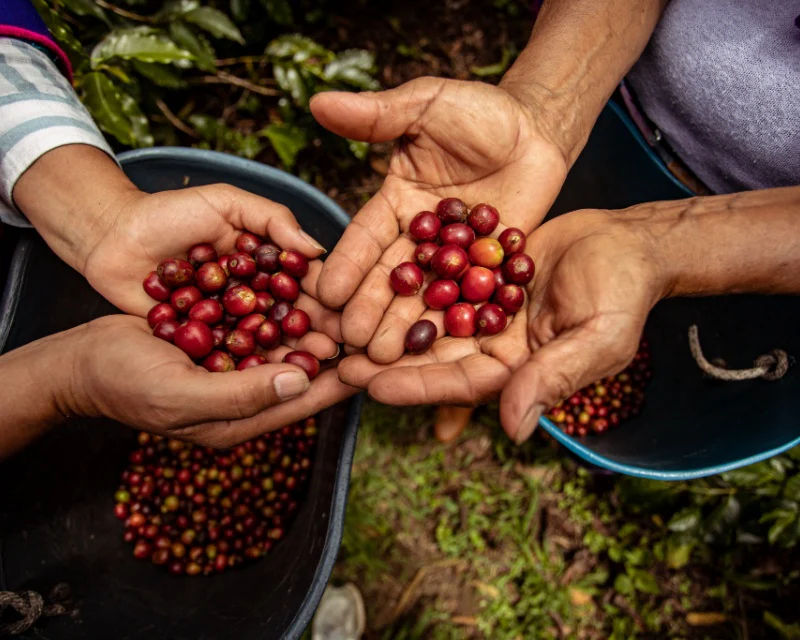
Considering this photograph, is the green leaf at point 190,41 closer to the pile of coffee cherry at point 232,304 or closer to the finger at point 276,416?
the pile of coffee cherry at point 232,304

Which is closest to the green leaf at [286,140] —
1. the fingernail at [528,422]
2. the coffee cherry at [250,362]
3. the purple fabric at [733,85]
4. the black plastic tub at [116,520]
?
the black plastic tub at [116,520]

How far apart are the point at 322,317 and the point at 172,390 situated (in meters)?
0.97

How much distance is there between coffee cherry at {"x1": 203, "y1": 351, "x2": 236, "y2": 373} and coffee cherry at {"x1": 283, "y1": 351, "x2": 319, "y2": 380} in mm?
288

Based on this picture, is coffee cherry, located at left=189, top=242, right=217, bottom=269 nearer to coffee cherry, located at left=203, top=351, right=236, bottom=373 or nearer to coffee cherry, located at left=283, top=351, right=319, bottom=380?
coffee cherry, located at left=203, top=351, right=236, bottom=373

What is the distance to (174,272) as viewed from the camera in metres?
2.92

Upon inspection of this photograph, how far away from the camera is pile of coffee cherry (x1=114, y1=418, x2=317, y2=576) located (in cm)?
336

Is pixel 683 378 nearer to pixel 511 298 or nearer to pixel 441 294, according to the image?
pixel 511 298

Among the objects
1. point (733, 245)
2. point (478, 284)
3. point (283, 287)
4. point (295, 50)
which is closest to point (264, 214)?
point (283, 287)

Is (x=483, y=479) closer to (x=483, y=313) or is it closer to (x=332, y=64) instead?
(x=483, y=313)

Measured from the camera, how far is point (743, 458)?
282 centimetres

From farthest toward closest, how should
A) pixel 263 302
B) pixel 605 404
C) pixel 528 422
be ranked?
pixel 605 404
pixel 263 302
pixel 528 422

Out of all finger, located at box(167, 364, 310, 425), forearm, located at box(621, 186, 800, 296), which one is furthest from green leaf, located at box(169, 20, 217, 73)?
forearm, located at box(621, 186, 800, 296)

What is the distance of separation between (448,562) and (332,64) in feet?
12.7

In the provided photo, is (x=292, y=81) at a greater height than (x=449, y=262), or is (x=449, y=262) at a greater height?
(x=292, y=81)
